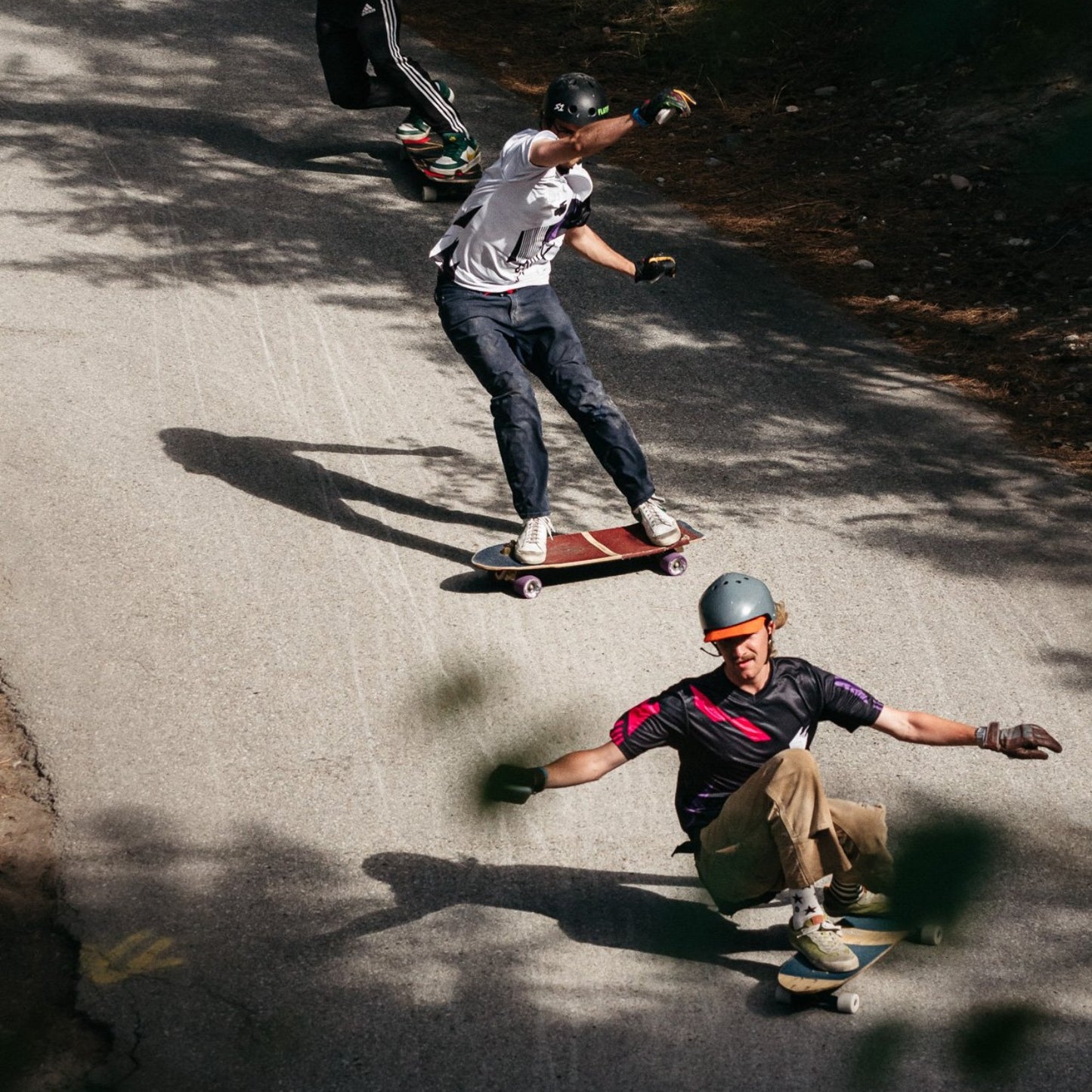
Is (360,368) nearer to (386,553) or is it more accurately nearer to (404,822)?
(386,553)

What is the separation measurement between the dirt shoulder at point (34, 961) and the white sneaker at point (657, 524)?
128 inches

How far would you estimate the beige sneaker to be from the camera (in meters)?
4.70

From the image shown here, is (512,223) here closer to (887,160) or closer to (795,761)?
(795,761)

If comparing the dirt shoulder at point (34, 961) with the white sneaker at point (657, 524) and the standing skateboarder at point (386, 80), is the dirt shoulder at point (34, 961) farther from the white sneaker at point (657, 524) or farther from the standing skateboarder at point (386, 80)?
the standing skateboarder at point (386, 80)

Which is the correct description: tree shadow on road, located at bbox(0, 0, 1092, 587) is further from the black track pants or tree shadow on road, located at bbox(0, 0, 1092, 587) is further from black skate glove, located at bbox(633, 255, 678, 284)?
black skate glove, located at bbox(633, 255, 678, 284)

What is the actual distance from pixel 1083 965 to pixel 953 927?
1.54ft

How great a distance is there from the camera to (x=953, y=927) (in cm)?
516

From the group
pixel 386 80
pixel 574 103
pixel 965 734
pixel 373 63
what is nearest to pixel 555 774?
pixel 965 734

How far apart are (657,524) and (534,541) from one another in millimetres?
675

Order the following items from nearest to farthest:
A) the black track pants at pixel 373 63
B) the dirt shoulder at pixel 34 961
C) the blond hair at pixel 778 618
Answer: the dirt shoulder at pixel 34 961 → the blond hair at pixel 778 618 → the black track pants at pixel 373 63

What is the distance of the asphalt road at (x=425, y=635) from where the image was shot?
4.75 m

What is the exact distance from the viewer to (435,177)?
439 inches

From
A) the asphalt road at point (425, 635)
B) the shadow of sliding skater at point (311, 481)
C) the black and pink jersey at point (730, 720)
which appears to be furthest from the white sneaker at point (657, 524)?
the black and pink jersey at point (730, 720)

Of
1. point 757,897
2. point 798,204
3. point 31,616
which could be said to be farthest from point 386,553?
point 798,204
